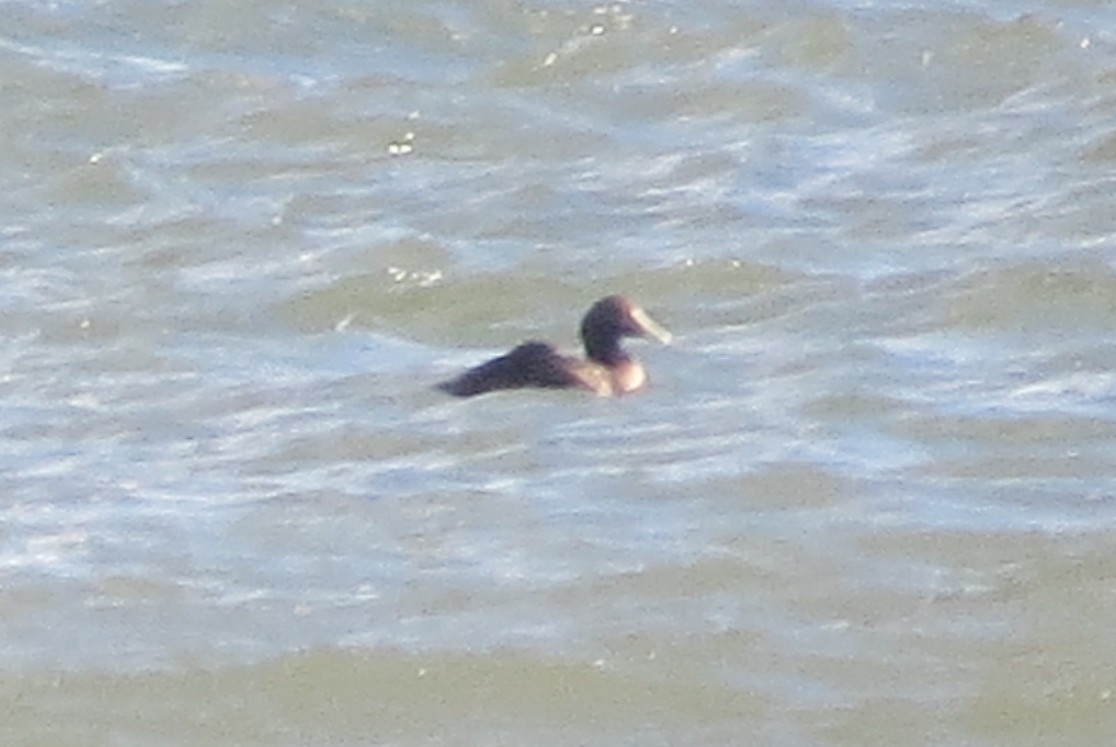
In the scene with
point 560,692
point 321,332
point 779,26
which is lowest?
point 560,692

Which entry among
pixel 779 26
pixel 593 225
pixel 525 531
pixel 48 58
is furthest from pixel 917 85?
pixel 525 531

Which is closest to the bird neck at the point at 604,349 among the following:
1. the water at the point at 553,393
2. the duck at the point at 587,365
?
the duck at the point at 587,365

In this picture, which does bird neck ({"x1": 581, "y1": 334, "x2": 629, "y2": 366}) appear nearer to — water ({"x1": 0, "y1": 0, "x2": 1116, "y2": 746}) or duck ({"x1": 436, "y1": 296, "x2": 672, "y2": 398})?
duck ({"x1": 436, "y1": 296, "x2": 672, "y2": 398})

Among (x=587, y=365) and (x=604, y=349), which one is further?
(x=604, y=349)

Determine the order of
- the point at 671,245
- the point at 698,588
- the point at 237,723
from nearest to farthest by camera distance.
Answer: the point at 237,723 → the point at 698,588 → the point at 671,245

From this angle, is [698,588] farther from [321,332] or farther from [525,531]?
[321,332]

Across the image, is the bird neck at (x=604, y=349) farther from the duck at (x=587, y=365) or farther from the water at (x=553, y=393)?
the water at (x=553, y=393)
